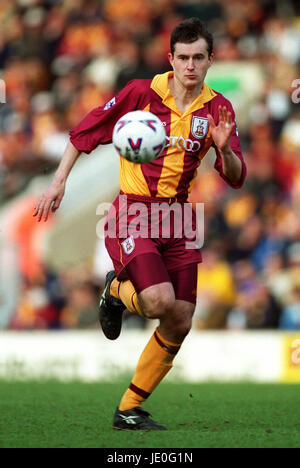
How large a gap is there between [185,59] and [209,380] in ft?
15.2

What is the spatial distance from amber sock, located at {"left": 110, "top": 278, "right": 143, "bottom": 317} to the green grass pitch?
75cm

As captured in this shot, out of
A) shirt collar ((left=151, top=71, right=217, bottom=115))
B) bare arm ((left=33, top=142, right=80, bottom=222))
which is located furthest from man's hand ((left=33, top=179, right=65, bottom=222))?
shirt collar ((left=151, top=71, right=217, bottom=115))

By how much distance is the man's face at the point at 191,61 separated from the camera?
17.6 feet

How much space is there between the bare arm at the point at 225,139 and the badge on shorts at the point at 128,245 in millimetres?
711

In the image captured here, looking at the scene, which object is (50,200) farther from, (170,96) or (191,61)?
(191,61)

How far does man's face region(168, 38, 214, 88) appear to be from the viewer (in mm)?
5379

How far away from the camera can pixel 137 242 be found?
5457 mm

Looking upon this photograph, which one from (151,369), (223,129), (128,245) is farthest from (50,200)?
(151,369)

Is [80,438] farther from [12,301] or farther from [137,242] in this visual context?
[12,301]

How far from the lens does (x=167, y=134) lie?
18.2 feet
